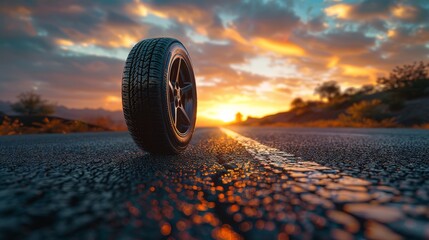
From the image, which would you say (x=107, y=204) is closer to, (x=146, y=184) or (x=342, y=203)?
(x=146, y=184)

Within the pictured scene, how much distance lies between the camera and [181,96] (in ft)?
8.84

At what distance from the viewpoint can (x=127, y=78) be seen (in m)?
1.91

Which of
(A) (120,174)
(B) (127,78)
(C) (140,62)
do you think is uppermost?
(C) (140,62)

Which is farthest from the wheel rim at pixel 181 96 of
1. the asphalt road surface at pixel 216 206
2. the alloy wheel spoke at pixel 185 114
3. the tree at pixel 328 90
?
the tree at pixel 328 90

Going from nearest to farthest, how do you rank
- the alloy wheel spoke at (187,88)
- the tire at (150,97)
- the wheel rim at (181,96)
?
the tire at (150,97), the wheel rim at (181,96), the alloy wheel spoke at (187,88)

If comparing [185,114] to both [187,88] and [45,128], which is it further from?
[45,128]

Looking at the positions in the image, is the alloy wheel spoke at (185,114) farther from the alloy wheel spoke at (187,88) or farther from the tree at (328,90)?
the tree at (328,90)

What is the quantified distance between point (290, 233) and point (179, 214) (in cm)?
28

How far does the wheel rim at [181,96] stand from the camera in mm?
2285

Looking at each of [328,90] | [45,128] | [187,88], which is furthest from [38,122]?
[328,90]

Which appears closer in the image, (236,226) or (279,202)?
(236,226)

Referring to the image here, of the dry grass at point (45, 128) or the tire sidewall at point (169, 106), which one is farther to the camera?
A: the dry grass at point (45, 128)

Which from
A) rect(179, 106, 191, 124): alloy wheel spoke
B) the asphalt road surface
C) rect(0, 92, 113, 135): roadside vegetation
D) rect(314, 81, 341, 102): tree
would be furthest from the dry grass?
rect(314, 81, 341, 102): tree

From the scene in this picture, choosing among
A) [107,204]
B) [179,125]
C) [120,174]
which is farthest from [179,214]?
[179,125]
